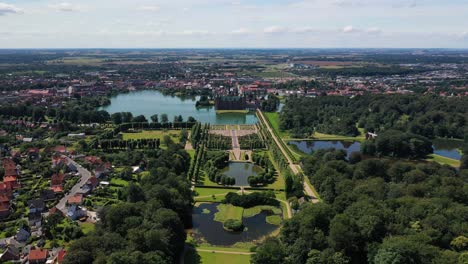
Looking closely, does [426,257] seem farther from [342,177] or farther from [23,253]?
[23,253]

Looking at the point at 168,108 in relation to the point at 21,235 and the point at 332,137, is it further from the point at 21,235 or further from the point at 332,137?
the point at 21,235

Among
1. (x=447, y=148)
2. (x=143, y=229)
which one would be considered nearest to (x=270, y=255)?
(x=143, y=229)

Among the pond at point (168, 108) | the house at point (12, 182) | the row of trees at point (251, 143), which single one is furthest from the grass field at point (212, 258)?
the pond at point (168, 108)

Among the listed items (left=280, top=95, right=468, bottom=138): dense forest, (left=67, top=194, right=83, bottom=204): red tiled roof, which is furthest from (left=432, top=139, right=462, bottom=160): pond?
(left=67, top=194, right=83, bottom=204): red tiled roof

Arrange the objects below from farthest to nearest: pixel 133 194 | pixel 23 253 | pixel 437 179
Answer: pixel 437 179 → pixel 133 194 → pixel 23 253

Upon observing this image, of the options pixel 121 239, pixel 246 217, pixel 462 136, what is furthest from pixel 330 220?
pixel 462 136

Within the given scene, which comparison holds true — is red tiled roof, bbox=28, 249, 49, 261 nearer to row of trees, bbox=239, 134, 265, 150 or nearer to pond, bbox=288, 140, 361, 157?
row of trees, bbox=239, 134, 265, 150
